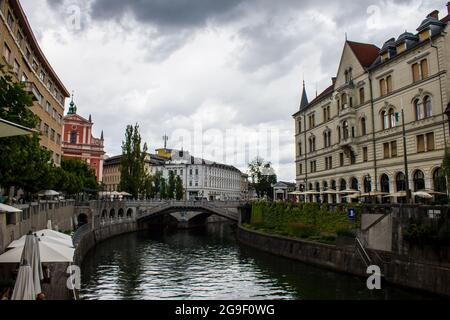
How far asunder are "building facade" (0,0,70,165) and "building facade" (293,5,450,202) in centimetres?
3820

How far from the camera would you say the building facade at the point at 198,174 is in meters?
151

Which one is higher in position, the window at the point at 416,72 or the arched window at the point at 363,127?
the window at the point at 416,72

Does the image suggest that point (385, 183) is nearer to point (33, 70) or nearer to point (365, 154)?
point (365, 154)

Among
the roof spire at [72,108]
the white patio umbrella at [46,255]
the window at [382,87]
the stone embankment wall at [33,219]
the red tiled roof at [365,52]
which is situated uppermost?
the roof spire at [72,108]

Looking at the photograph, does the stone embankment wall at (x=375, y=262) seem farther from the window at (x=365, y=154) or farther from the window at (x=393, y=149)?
the window at (x=365, y=154)

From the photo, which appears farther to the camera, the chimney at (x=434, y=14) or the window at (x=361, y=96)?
the window at (x=361, y=96)

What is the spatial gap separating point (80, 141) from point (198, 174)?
6028 centimetres

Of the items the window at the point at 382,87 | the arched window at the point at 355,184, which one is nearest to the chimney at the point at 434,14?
the window at the point at 382,87

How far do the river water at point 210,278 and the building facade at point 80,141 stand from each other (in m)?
51.6

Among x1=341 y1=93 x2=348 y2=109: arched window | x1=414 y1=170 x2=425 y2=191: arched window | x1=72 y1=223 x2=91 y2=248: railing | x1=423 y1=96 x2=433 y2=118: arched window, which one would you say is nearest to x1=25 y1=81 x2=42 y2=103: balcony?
x1=72 y1=223 x2=91 y2=248: railing

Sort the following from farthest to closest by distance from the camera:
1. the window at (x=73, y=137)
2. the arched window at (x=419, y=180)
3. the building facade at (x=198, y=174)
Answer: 1. the building facade at (x=198, y=174)
2. the window at (x=73, y=137)
3. the arched window at (x=419, y=180)

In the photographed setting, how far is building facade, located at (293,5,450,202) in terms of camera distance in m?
42.4

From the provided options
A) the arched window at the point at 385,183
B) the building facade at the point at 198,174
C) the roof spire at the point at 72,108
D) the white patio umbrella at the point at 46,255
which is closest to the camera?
the white patio umbrella at the point at 46,255
